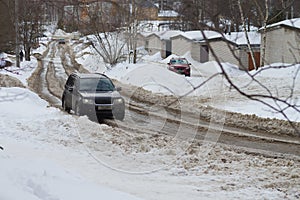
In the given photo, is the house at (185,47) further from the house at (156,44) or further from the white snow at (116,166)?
the white snow at (116,166)

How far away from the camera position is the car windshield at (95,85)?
18109 mm

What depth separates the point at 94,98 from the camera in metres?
17.1

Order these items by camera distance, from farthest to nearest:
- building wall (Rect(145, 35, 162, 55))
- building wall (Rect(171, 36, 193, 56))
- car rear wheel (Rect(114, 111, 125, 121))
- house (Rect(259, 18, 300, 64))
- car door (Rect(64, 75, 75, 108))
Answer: building wall (Rect(145, 35, 162, 55)) → building wall (Rect(171, 36, 193, 56)) → house (Rect(259, 18, 300, 64)) → car door (Rect(64, 75, 75, 108)) → car rear wheel (Rect(114, 111, 125, 121))

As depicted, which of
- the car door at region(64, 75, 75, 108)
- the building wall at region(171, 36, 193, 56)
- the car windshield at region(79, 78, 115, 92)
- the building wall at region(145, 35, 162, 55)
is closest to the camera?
the car windshield at region(79, 78, 115, 92)

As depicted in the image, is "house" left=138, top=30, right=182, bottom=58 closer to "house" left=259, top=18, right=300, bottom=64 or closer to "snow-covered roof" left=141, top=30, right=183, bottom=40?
"snow-covered roof" left=141, top=30, right=183, bottom=40

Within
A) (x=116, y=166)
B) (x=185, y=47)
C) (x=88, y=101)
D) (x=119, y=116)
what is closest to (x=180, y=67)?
(x=185, y=47)

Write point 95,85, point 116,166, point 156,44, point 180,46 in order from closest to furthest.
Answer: point 116,166
point 95,85
point 180,46
point 156,44

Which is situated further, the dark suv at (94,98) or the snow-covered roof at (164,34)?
the dark suv at (94,98)

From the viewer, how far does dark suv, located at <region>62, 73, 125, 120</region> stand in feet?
55.8

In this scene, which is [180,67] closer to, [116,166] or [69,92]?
[69,92]

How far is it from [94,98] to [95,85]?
127 cm

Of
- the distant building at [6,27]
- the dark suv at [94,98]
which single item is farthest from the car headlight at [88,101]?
the distant building at [6,27]

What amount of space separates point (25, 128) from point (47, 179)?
24.8ft

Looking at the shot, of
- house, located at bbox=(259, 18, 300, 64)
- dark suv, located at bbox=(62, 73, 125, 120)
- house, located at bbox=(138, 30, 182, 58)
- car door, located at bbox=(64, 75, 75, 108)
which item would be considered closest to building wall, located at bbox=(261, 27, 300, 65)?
house, located at bbox=(259, 18, 300, 64)
